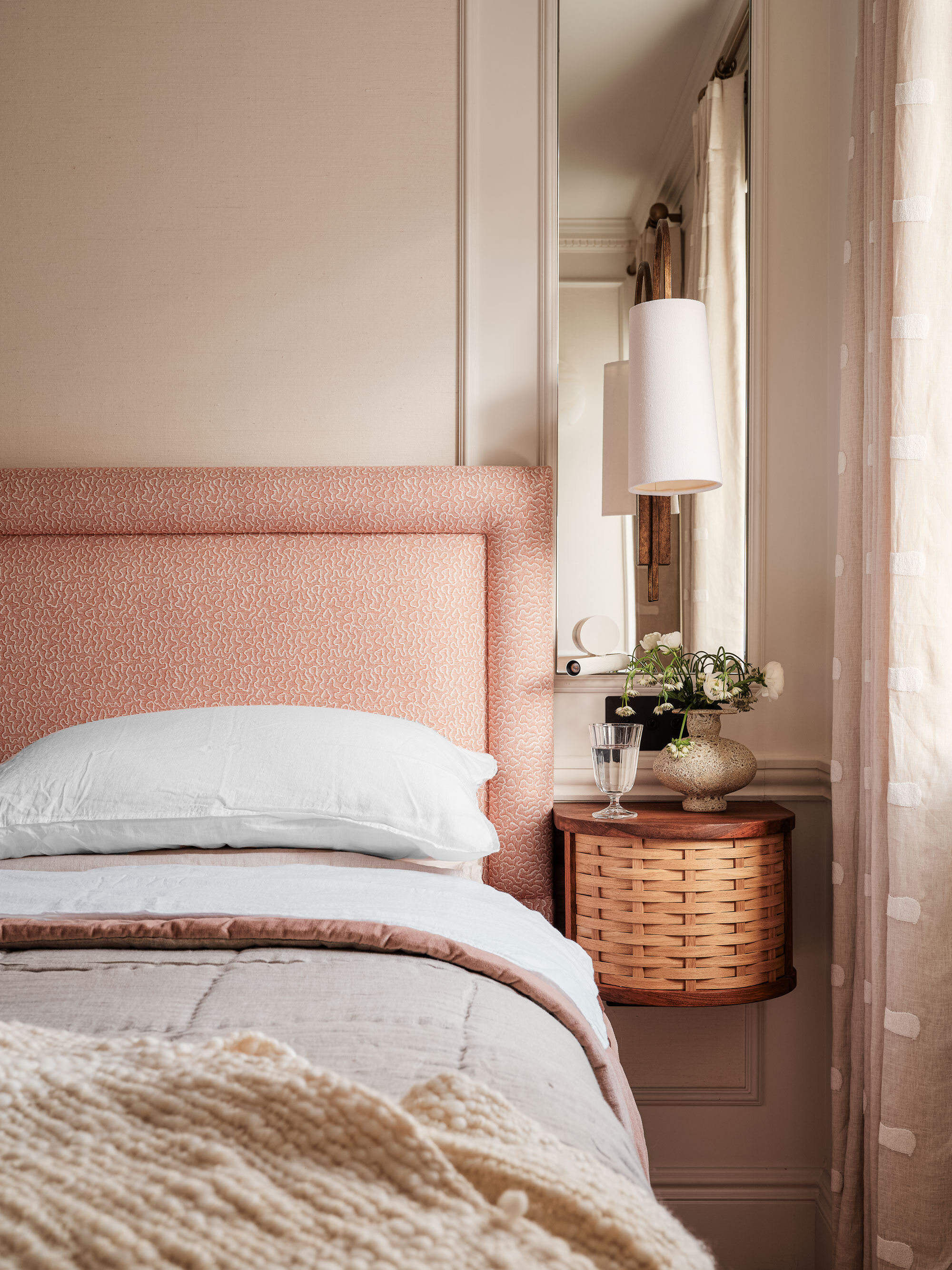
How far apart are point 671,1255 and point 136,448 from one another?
1855 mm

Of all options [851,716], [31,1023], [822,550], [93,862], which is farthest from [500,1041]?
[822,550]

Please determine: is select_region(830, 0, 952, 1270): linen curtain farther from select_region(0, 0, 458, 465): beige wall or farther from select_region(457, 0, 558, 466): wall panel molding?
select_region(0, 0, 458, 465): beige wall

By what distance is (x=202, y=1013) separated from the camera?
29.9 inches

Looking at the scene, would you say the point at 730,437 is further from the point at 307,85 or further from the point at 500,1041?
the point at 500,1041

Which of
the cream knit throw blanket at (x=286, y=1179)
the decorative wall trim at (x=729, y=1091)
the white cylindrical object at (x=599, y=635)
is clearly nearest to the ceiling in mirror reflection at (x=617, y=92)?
the white cylindrical object at (x=599, y=635)

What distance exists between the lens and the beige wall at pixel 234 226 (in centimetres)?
195

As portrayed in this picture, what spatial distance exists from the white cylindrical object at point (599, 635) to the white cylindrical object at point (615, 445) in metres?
0.23

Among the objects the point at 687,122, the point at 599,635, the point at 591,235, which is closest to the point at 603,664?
the point at 599,635

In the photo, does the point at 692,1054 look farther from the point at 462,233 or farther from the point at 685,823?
the point at 462,233

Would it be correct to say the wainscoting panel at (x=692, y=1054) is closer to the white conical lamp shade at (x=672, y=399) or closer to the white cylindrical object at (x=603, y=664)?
the white cylindrical object at (x=603, y=664)

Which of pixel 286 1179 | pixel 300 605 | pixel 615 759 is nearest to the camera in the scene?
pixel 286 1179

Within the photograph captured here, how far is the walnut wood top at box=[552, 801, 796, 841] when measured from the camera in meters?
1.59

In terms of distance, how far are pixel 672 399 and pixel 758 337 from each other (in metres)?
0.38

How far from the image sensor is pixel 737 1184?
74.3 inches
